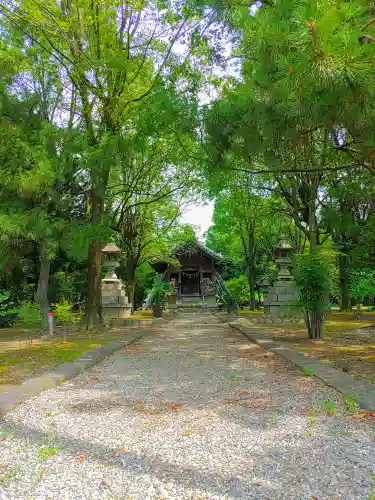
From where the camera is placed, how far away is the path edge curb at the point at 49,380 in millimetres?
4135

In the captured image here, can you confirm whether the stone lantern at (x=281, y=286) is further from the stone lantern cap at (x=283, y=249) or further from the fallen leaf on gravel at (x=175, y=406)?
the fallen leaf on gravel at (x=175, y=406)

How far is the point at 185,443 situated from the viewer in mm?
3068

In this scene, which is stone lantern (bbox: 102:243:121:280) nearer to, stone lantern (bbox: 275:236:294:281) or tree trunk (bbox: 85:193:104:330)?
tree trunk (bbox: 85:193:104:330)

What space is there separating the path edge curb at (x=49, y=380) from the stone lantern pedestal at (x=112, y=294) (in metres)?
8.59

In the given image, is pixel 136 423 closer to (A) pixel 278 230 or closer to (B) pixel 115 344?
(B) pixel 115 344

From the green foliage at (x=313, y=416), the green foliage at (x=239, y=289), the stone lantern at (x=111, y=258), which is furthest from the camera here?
the green foliage at (x=239, y=289)

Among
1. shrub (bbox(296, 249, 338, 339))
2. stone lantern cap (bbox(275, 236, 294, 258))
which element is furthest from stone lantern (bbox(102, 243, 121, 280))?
shrub (bbox(296, 249, 338, 339))

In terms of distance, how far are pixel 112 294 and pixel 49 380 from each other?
39.9 ft

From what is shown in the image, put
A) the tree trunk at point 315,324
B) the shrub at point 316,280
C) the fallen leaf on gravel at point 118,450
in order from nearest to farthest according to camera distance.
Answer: the fallen leaf on gravel at point 118,450 → the shrub at point 316,280 → the tree trunk at point 315,324

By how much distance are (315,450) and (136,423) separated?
1506mm

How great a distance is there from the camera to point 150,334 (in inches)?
484

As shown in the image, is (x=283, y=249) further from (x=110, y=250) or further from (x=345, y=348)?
(x=345, y=348)

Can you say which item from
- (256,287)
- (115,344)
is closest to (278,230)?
(256,287)

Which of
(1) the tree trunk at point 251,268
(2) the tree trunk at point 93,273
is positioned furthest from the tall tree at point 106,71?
(1) the tree trunk at point 251,268
